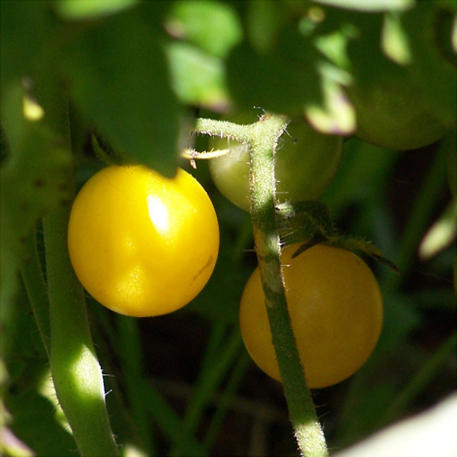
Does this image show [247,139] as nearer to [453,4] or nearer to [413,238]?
[453,4]

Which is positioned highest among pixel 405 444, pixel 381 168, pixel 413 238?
pixel 381 168

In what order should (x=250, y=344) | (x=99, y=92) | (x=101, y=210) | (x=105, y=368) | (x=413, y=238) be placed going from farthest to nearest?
1. (x=413, y=238)
2. (x=105, y=368)
3. (x=250, y=344)
4. (x=101, y=210)
5. (x=99, y=92)

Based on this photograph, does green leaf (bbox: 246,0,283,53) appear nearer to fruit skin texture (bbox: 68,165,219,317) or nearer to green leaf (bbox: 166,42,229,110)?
green leaf (bbox: 166,42,229,110)

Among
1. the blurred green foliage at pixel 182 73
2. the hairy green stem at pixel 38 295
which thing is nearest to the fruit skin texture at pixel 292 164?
the blurred green foliage at pixel 182 73

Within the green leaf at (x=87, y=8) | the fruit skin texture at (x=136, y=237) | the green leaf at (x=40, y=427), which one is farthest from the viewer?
the green leaf at (x=40, y=427)

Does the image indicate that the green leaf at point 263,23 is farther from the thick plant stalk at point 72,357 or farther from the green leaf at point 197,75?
the thick plant stalk at point 72,357

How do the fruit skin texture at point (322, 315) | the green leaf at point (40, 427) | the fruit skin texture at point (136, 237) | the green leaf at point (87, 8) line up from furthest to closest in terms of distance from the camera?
the green leaf at point (40, 427)
the fruit skin texture at point (322, 315)
the fruit skin texture at point (136, 237)
the green leaf at point (87, 8)

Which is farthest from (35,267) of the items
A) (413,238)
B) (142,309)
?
(413,238)

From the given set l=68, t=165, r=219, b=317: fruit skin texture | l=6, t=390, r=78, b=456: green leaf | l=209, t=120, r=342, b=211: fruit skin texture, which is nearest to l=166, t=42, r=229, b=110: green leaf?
l=68, t=165, r=219, b=317: fruit skin texture
